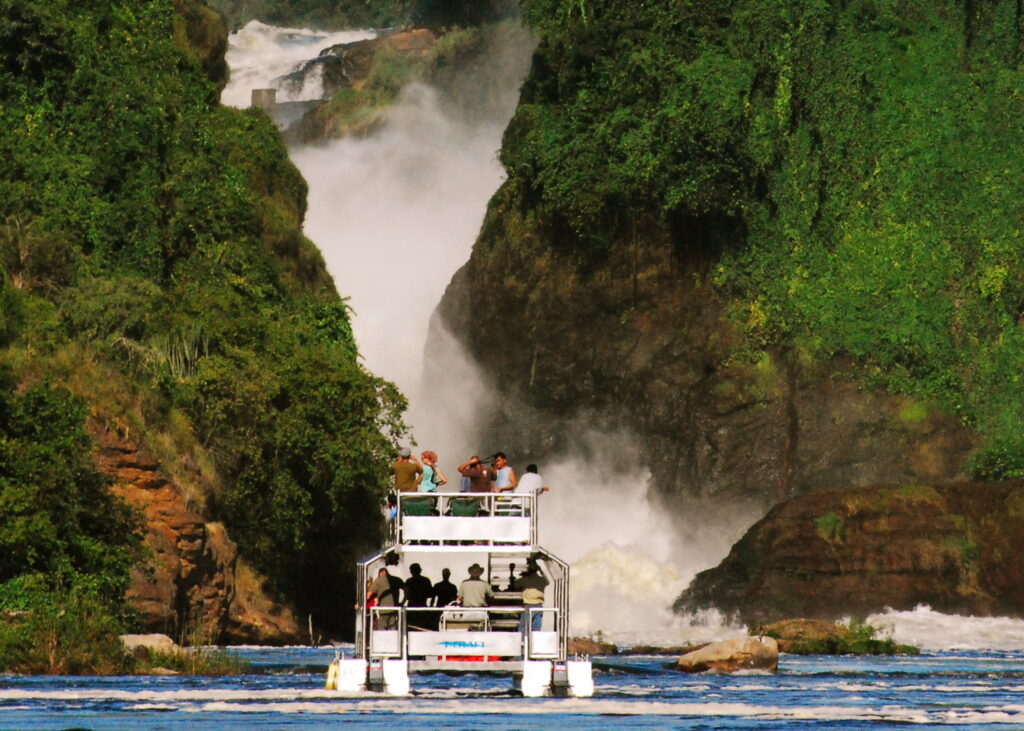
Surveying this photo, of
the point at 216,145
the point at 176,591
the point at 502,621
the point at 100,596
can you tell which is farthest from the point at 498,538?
the point at 216,145

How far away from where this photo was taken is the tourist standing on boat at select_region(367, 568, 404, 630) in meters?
41.4

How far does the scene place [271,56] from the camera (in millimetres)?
144750

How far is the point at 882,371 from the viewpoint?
283 ft

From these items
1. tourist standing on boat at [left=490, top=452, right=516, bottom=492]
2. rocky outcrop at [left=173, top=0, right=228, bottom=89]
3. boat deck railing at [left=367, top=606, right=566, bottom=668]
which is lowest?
boat deck railing at [left=367, top=606, right=566, bottom=668]

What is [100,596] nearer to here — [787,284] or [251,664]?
[251,664]

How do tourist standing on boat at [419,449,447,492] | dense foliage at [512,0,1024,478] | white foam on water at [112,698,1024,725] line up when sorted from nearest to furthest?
1. white foam on water at [112,698,1024,725]
2. tourist standing on boat at [419,449,447,492]
3. dense foliage at [512,0,1024,478]

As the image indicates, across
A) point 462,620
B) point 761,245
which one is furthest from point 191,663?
point 761,245

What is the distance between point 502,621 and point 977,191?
52787 mm

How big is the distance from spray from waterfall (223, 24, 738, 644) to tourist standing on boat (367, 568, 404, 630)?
105 ft

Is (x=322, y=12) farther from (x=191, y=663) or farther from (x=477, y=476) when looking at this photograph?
(x=477, y=476)

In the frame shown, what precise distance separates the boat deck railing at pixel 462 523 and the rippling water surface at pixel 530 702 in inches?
120

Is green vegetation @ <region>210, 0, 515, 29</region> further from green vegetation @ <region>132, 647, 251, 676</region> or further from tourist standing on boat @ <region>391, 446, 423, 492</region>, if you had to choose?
tourist standing on boat @ <region>391, 446, 423, 492</region>

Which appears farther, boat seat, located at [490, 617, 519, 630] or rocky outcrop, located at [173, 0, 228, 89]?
rocky outcrop, located at [173, 0, 228, 89]

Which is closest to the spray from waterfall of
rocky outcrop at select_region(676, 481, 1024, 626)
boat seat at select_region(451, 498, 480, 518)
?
rocky outcrop at select_region(676, 481, 1024, 626)
